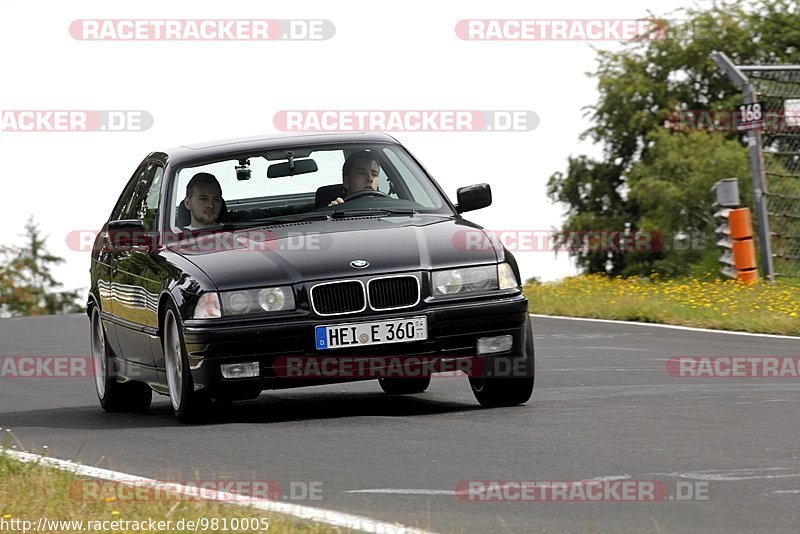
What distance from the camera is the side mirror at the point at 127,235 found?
10.4m

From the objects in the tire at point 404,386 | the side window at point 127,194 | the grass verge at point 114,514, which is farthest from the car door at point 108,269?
the grass verge at point 114,514

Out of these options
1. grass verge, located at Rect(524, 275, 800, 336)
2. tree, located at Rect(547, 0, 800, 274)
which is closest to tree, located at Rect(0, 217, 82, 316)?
tree, located at Rect(547, 0, 800, 274)

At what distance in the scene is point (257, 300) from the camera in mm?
9258

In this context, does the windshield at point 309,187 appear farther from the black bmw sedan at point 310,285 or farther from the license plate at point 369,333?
the license plate at point 369,333

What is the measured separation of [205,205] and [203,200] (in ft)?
0.13

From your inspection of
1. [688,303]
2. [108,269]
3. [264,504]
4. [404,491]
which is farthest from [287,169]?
[688,303]

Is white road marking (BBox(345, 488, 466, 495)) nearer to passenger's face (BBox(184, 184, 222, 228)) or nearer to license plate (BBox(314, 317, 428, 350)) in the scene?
license plate (BBox(314, 317, 428, 350))

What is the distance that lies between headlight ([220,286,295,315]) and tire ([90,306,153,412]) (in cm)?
248

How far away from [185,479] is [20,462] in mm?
1091

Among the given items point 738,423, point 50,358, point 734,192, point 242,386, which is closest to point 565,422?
point 738,423

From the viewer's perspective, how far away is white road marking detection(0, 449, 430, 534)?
5902mm

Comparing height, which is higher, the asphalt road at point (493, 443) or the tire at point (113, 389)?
the tire at point (113, 389)

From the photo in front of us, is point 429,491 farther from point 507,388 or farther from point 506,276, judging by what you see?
point 507,388

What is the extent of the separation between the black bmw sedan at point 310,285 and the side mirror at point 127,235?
0.02 metres
